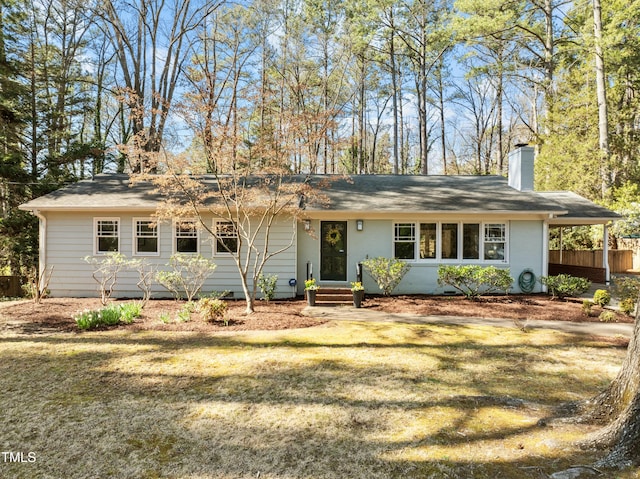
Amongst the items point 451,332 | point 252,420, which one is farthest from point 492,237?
point 252,420

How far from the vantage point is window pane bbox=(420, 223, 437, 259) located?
10.3m

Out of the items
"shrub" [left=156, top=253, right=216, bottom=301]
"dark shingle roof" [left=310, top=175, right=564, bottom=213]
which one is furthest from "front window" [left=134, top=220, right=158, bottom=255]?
"dark shingle roof" [left=310, top=175, right=564, bottom=213]

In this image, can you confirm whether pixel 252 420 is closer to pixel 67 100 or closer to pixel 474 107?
pixel 67 100

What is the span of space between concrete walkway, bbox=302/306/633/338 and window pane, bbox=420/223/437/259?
2869 millimetres

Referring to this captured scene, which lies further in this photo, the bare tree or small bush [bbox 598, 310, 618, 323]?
the bare tree

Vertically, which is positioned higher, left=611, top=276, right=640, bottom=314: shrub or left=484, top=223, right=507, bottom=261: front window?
left=484, top=223, right=507, bottom=261: front window

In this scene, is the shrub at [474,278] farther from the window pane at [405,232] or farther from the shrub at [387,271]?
the window pane at [405,232]

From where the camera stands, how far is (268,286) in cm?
971

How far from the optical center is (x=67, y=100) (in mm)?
16797

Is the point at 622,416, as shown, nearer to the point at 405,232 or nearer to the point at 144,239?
the point at 405,232

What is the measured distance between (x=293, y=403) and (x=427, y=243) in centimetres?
761

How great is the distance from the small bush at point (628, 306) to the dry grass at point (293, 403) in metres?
2.87

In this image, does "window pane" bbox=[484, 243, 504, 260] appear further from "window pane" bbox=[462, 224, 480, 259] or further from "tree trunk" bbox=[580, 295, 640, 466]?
"tree trunk" bbox=[580, 295, 640, 466]

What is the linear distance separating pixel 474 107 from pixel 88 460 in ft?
98.8
